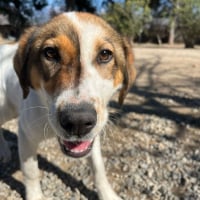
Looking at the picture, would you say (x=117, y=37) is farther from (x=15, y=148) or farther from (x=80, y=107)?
(x=15, y=148)

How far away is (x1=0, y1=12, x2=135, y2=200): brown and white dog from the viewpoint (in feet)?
7.45

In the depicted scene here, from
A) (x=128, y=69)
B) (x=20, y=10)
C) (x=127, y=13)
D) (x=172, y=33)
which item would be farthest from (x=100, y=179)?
(x=172, y=33)

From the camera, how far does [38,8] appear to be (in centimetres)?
2802

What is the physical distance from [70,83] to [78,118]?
31 centimetres

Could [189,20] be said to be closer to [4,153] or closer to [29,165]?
[4,153]

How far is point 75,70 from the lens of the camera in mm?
2449

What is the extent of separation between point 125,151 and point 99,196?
87cm

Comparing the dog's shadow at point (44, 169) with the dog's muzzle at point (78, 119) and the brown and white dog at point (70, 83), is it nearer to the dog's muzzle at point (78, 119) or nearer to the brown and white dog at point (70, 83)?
the brown and white dog at point (70, 83)

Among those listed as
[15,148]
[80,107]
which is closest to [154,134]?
[15,148]

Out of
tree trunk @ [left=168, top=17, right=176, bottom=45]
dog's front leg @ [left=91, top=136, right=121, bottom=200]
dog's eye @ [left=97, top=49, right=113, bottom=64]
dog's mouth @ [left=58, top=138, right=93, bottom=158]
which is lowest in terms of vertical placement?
tree trunk @ [left=168, top=17, right=176, bottom=45]

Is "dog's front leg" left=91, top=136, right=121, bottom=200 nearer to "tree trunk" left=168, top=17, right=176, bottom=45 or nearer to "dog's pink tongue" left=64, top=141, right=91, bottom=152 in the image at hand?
"dog's pink tongue" left=64, top=141, right=91, bottom=152

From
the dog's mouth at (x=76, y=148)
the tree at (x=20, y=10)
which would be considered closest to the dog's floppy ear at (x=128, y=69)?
the dog's mouth at (x=76, y=148)

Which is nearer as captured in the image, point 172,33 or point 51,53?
point 51,53

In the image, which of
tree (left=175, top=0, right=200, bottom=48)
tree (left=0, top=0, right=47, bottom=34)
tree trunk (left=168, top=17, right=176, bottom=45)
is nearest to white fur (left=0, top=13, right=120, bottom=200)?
tree (left=0, top=0, right=47, bottom=34)
